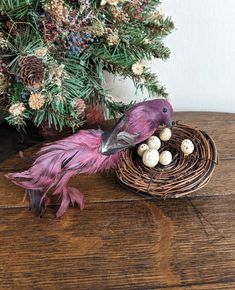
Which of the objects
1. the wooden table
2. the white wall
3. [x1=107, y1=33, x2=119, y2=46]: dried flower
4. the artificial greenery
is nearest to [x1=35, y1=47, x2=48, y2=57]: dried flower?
the artificial greenery

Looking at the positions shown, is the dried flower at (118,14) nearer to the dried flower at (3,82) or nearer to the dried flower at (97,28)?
the dried flower at (97,28)

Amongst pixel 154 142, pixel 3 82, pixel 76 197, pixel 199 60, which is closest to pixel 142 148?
pixel 154 142

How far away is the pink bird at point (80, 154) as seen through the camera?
2.15 feet

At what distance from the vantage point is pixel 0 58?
0.67 meters

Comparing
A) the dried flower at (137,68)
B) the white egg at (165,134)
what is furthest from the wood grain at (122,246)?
the dried flower at (137,68)

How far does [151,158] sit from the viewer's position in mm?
674

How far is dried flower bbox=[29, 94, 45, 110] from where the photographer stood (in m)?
0.67

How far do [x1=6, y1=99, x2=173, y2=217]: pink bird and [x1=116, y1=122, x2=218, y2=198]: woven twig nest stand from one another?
0.03 m

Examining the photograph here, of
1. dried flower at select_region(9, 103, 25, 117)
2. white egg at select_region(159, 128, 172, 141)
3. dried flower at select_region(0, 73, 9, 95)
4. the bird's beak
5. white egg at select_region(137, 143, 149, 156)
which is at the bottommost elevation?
white egg at select_region(137, 143, 149, 156)

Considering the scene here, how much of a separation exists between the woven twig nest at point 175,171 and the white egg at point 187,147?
0.01m

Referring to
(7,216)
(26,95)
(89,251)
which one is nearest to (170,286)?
(89,251)

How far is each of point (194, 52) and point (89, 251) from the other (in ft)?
1.88

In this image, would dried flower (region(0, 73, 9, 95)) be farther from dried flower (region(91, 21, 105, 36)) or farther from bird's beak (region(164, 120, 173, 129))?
bird's beak (region(164, 120, 173, 129))

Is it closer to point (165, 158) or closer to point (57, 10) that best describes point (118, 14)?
point (57, 10)
